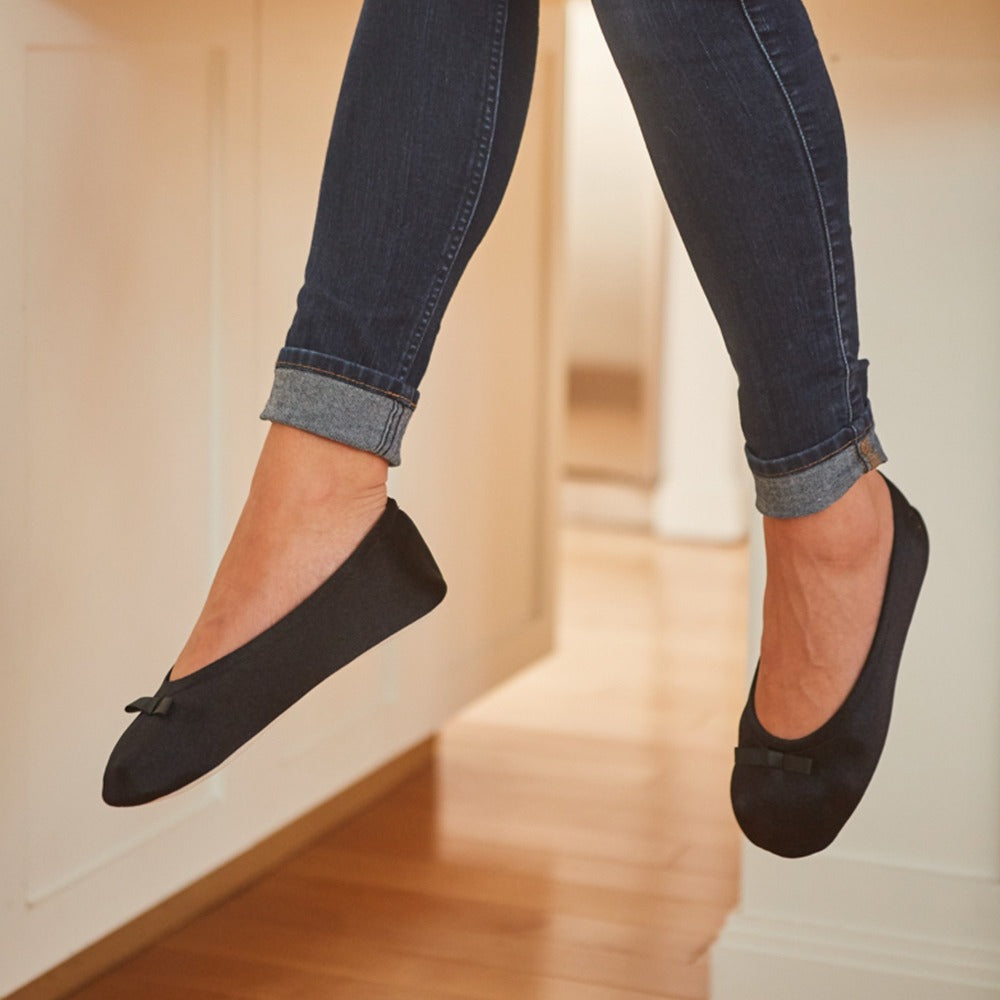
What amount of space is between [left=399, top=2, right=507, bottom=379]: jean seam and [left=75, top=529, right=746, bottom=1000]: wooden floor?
60 cm

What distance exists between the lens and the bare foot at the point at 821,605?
0.69 meters

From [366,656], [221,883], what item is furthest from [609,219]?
[221,883]

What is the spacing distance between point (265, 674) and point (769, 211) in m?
0.31

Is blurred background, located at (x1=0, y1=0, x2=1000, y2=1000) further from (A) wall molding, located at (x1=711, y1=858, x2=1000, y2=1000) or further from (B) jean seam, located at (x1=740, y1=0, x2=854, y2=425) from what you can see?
(B) jean seam, located at (x1=740, y1=0, x2=854, y2=425)

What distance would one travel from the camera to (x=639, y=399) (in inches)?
135

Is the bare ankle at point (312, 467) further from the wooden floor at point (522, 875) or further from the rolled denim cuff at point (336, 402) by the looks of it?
the wooden floor at point (522, 875)

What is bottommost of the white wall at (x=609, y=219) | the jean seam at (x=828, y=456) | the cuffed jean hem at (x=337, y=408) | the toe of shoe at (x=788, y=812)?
the toe of shoe at (x=788, y=812)

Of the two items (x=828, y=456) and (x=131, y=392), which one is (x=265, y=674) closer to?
(x=828, y=456)

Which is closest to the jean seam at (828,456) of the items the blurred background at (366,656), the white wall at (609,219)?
the blurred background at (366,656)

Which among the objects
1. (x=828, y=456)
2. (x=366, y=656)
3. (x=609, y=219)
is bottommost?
(x=366, y=656)

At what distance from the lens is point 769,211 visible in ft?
2.03

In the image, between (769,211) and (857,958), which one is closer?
(769,211)

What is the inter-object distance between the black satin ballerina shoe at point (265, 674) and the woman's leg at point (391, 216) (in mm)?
66

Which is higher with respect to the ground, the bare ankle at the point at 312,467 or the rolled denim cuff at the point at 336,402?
the rolled denim cuff at the point at 336,402
